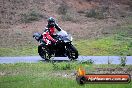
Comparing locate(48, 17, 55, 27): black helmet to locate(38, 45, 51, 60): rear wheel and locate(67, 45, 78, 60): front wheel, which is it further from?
locate(67, 45, 78, 60): front wheel

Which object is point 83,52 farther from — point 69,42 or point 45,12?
point 45,12

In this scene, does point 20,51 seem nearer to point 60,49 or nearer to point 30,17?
point 60,49

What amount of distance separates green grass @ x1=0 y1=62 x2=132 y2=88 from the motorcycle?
10.2ft

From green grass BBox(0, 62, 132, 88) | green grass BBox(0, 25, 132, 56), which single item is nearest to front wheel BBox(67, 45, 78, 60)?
green grass BBox(0, 62, 132, 88)

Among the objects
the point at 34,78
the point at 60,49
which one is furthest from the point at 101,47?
the point at 34,78

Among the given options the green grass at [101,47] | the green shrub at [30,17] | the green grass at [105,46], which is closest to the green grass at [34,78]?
the green grass at [101,47]

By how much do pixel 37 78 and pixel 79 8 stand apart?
31.2 meters

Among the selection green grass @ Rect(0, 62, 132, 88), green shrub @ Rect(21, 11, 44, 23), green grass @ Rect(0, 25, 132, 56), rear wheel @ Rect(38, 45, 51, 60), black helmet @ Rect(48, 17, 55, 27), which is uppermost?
black helmet @ Rect(48, 17, 55, 27)

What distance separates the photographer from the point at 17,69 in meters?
17.3

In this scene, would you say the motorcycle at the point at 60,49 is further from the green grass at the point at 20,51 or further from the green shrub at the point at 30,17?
the green shrub at the point at 30,17

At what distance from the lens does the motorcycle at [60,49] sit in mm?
21953

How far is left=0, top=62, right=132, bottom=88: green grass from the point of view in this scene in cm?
1292

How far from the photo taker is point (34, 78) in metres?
14.5

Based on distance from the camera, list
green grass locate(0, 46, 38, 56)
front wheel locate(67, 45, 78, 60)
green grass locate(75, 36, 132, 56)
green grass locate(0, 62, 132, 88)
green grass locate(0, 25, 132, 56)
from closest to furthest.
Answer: green grass locate(0, 62, 132, 88)
front wheel locate(67, 45, 78, 60)
green grass locate(0, 46, 38, 56)
green grass locate(0, 25, 132, 56)
green grass locate(75, 36, 132, 56)
